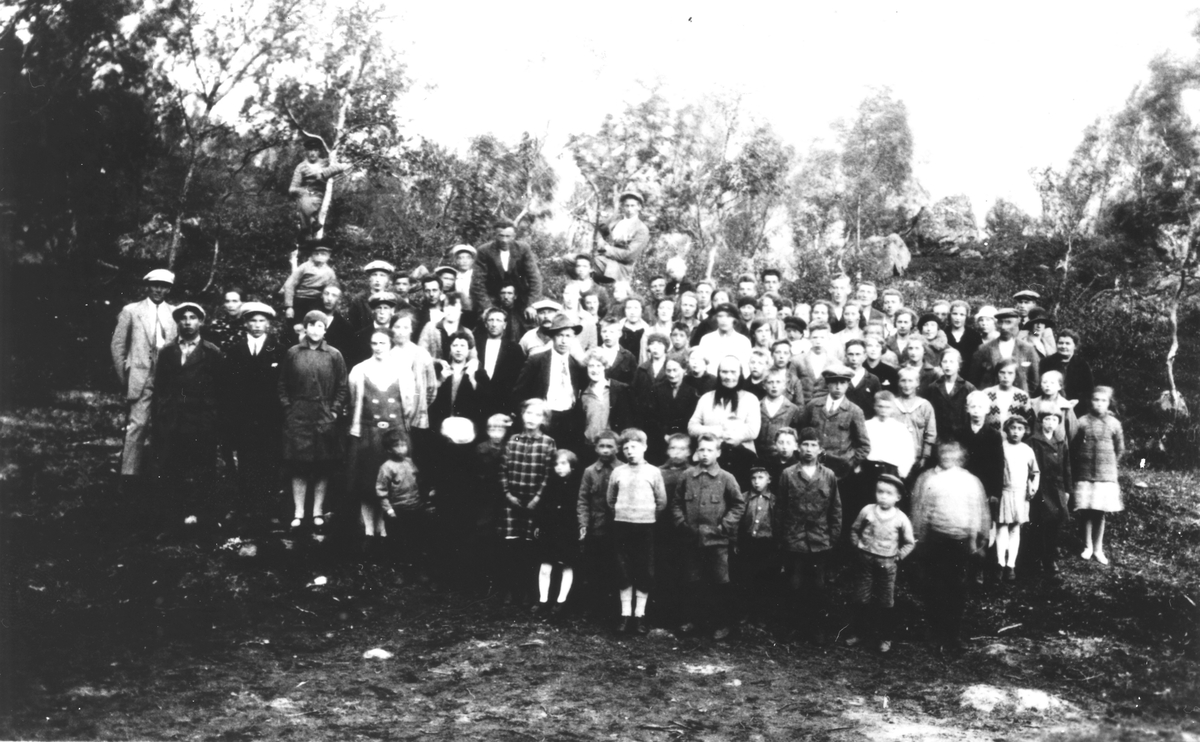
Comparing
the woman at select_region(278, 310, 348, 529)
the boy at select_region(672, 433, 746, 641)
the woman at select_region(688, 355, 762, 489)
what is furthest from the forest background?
the boy at select_region(672, 433, 746, 641)

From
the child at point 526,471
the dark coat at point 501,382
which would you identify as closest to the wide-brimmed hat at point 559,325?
the dark coat at point 501,382

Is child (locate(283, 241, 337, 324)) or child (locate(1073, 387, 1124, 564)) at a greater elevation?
child (locate(283, 241, 337, 324))

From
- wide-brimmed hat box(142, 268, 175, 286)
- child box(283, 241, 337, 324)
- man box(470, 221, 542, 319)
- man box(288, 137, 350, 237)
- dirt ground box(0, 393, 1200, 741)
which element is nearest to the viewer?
dirt ground box(0, 393, 1200, 741)

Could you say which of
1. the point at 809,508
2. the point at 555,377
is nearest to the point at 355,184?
the point at 555,377

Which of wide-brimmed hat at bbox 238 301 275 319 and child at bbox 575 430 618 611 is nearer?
child at bbox 575 430 618 611

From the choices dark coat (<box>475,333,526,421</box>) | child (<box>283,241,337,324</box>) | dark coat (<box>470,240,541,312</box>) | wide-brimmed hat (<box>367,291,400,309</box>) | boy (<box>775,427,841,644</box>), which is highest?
dark coat (<box>470,240,541,312</box>)

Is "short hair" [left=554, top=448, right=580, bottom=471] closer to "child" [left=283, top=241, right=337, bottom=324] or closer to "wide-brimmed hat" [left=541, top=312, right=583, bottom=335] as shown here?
"wide-brimmed hat" [left=541, top=312, right=583, bottom=335]

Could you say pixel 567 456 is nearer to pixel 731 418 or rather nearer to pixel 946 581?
pixel 731 418

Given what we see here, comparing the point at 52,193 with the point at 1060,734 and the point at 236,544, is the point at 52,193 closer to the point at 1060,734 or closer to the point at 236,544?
the point at 236,544

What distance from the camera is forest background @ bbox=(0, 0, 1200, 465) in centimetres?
1050

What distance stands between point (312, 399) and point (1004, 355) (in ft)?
19.6

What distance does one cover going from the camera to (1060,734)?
16.7 feet

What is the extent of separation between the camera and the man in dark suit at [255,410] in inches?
286

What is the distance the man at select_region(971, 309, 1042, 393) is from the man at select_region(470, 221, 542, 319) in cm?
418
